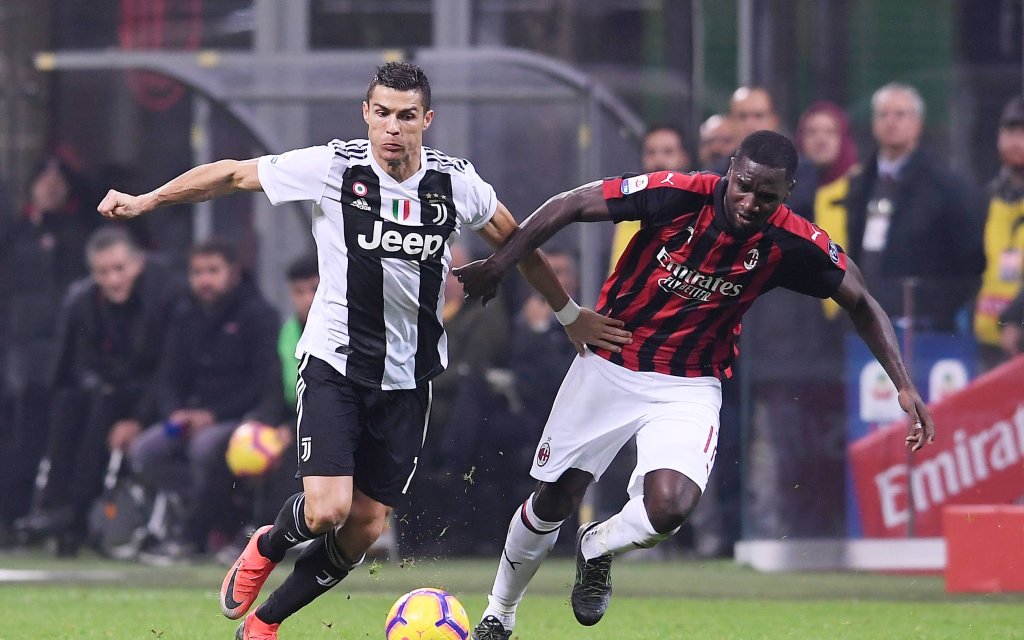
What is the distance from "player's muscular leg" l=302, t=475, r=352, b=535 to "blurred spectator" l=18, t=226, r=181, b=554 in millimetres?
5379

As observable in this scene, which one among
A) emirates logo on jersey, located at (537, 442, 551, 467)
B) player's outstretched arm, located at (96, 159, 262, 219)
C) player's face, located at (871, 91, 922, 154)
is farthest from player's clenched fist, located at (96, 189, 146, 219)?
player's face, located at (871, 91, 922, 154)

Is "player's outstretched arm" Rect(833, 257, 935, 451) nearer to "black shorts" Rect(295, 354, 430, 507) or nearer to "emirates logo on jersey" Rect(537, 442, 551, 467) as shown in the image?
"emirates logo on jersey" Rect(537, 442, 551, 467)

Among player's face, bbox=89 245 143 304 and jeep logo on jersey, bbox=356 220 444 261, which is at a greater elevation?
jeep logo on jersey, bbox=356 220 444 261

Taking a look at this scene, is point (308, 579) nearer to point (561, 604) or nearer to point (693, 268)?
point (693, 268)

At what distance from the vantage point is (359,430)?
6.41 meters

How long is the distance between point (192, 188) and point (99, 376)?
5.56 m

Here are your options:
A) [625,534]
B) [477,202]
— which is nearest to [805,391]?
[625,534]

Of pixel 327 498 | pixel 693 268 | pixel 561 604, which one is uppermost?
pixel 693 268

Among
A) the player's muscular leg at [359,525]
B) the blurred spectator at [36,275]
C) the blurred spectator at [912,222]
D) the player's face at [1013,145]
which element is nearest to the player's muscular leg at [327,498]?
the player's muscular leg at [359,525]

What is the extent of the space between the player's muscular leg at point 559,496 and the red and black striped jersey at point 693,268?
48 cm

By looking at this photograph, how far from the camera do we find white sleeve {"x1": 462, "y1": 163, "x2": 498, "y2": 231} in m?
6.48

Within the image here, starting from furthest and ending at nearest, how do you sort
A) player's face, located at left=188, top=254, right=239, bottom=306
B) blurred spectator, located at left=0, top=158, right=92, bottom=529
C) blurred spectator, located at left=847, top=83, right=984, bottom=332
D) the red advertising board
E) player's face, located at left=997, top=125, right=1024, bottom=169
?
blurred spectator, located at left=0, top=158, right=92, bottom=529 < player's face, located at left=188, top=254, right=239, bottom=306 < blurred spectator, located at left=847, top=83, right=984, bottom=332 < player's face, located at left=997, top=125, right=1024, bottom=169 < the red advertising board

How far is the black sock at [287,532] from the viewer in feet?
21.0

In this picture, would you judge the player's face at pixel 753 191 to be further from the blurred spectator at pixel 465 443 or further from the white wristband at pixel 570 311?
the blurred spectator at pixel 465 443
